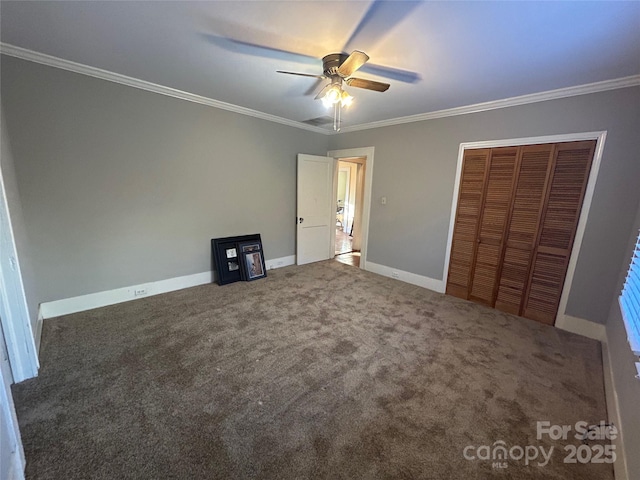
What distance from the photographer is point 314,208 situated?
4734mm

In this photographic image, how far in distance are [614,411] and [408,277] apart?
2.47 meters

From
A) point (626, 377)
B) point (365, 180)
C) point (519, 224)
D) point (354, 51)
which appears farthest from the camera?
point (365, 180)

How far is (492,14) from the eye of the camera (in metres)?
1.53

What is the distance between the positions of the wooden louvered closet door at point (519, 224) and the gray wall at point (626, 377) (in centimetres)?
42

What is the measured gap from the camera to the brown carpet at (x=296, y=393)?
138cm

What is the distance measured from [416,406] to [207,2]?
2.85 m

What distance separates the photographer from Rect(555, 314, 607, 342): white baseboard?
2.56 metres

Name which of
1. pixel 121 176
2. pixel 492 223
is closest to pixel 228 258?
pixel 121 176

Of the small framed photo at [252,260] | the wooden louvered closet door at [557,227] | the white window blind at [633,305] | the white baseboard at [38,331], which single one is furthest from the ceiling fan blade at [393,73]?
the white baseboard at [38,331]

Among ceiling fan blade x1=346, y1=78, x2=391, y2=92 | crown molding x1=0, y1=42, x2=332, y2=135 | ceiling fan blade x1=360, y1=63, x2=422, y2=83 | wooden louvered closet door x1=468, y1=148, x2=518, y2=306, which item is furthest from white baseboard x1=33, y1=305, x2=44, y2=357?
wooden louvered closet door x1=468, y1=148, x2=518, y2=306

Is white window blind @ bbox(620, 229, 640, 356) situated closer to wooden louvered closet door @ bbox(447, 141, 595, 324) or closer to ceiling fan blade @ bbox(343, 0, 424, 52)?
wooden louvered closet door @ bbox(447, 141, 595, 324)

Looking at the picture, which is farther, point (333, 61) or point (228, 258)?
point (228, 258)

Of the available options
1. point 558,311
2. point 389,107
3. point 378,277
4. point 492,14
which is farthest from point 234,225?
point 558,311

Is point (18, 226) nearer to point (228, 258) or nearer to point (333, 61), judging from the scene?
point (228, 258)
